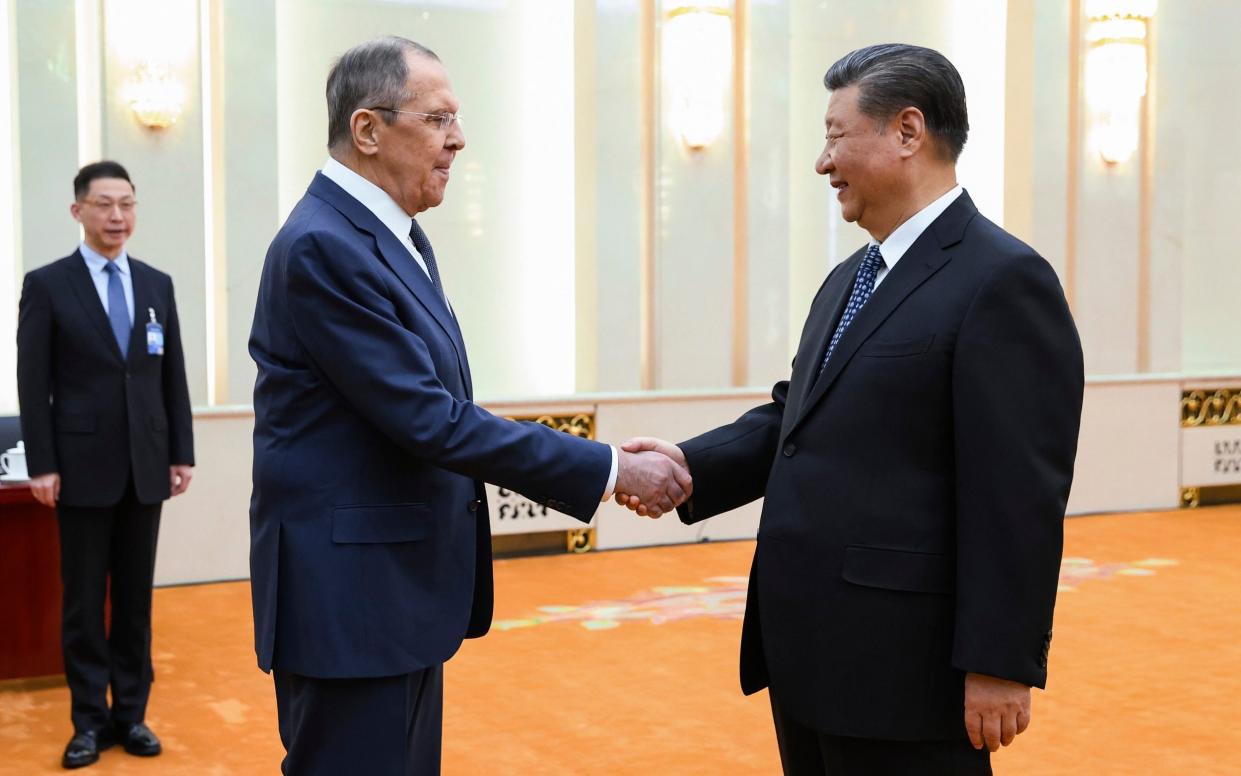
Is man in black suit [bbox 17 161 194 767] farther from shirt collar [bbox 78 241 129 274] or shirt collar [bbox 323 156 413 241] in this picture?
shirt collar [bbox 323 156 413 241]

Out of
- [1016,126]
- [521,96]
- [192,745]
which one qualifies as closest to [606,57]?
[521,96]

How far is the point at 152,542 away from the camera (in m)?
4.47

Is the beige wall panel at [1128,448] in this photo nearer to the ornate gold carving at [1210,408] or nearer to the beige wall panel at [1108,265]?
the ornate gold carving at [1210,408]

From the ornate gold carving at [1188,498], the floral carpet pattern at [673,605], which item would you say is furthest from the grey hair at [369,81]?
the ornate gold carving at [1188,498]

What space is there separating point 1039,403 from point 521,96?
6.84 m

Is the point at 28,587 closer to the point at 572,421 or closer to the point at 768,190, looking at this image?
the point at 572,421

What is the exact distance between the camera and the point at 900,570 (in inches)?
84.3

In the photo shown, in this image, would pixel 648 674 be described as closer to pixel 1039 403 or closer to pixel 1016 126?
pixel 1039 403

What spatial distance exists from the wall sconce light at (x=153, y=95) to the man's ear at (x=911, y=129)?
5.66m

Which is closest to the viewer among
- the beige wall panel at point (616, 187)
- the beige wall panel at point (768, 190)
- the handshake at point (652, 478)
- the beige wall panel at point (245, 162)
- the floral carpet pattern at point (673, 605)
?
the handshake at point (652, 478)

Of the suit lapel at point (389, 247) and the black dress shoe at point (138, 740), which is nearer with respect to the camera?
the suit lapel at point (389, 247)

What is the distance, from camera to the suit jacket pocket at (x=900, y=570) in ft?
7.00

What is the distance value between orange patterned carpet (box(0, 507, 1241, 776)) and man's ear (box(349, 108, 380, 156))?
2.22 meters

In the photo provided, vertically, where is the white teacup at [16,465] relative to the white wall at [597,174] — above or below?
below
